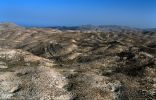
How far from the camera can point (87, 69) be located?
6600 centimetres

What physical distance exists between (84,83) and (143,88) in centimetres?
948

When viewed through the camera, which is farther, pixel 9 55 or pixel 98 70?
pixel 9 55

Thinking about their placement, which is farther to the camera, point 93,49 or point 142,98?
point 93,49

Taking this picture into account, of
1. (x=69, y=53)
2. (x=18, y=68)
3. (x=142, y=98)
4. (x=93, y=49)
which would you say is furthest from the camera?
(x=93, y=49)

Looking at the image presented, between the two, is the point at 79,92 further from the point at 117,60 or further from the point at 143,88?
the point at 117,60

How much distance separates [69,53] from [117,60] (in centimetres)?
2018

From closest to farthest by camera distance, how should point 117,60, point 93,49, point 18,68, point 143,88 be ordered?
point 143,88
point 18,68
point 117,60
point 93,49

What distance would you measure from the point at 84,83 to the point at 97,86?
244 centimetres

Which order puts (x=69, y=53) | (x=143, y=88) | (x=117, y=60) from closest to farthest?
(x=143, y=88) → (x=117, y=60) → (x=69, y=53)

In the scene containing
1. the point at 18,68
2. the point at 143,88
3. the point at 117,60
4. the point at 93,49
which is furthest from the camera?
the point at 93,49

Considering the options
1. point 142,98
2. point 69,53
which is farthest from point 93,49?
point 142,98

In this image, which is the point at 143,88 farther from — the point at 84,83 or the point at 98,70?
the point at 98,70

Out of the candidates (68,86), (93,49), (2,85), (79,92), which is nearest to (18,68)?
(2,85)

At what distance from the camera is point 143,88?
5100cm
